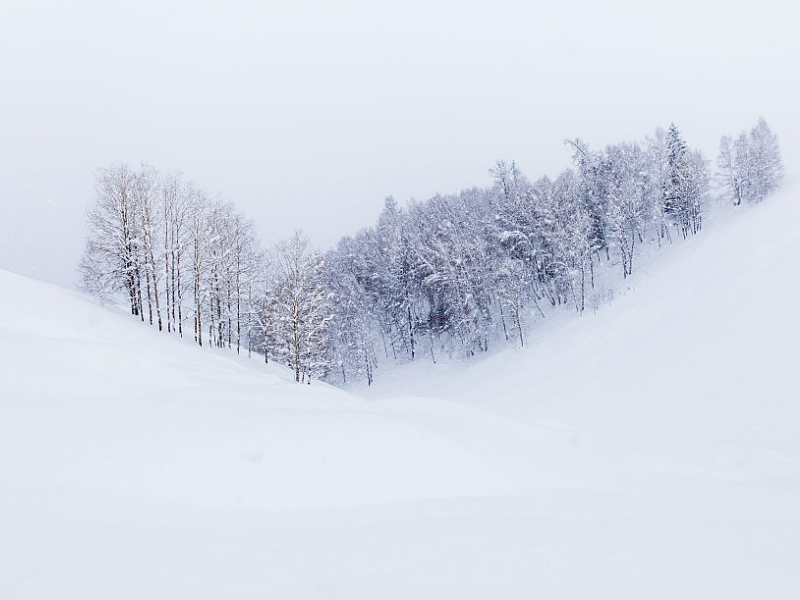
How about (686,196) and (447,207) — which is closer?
(686,196)

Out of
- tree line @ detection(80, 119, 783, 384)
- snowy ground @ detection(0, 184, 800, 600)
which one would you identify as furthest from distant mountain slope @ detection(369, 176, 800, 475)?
tree line @ detection(80, 119, 783, 384)

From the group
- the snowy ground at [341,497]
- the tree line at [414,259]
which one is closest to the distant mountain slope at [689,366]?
the snowy ground at [341,497]

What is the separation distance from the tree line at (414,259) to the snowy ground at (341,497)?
39.7 feet

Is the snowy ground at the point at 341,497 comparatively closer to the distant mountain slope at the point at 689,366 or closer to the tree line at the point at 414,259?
the distant mountain slope at the point at 689,366

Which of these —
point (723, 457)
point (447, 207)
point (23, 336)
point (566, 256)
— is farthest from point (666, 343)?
point (447, 207)

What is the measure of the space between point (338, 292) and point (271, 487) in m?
44.3

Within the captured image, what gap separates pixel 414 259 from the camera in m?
47.9

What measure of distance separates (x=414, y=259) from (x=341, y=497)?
43.2 meters

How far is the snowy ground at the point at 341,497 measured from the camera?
335 centimetres

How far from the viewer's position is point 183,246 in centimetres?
2631

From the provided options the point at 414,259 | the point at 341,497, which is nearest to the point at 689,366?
the point at 341,497

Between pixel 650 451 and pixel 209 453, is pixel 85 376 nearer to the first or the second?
pixel 209 453

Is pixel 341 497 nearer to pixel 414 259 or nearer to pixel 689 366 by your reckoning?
pixel 689 366

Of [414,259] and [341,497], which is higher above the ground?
[414,259]
